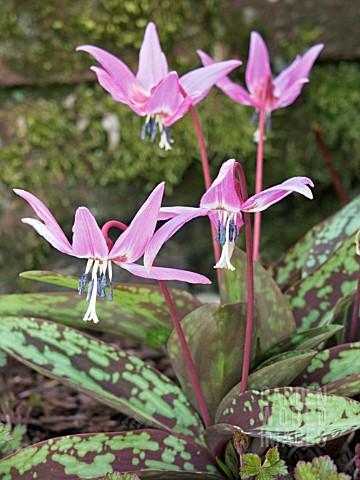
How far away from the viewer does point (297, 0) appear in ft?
8.09

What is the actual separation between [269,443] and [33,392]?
0.97 m

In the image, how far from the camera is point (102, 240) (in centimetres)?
105

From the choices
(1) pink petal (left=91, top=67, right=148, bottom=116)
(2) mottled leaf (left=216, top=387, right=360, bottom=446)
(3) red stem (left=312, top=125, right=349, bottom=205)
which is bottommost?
(2) mottled leaf (left=216, top=387, right=360, bottom=446)

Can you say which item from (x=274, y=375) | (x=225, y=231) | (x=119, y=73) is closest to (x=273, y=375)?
(x=274, y=375)

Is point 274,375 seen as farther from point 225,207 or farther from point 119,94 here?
point 119,94

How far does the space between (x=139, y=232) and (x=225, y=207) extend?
157 mm

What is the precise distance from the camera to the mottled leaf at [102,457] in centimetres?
124

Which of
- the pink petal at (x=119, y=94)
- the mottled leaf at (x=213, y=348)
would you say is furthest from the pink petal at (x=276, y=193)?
the pink petal at (x=119, y=94)

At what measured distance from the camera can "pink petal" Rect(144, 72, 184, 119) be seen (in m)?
1.33

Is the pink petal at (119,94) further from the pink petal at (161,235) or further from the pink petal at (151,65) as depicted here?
the pink petal at (161,235)

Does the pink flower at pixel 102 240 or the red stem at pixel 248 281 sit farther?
the red stem at pixel 248 281

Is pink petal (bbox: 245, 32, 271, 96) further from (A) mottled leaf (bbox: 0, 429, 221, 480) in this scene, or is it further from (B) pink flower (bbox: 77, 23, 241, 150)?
(A) mottled leaf (bbox: 0, 429, 221, 480)

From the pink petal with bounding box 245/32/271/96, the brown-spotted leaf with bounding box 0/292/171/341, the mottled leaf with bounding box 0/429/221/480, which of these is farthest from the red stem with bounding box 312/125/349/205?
the mottled leaf with bounding box 0/429/221/480

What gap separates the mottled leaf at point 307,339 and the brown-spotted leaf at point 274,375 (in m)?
0.05
